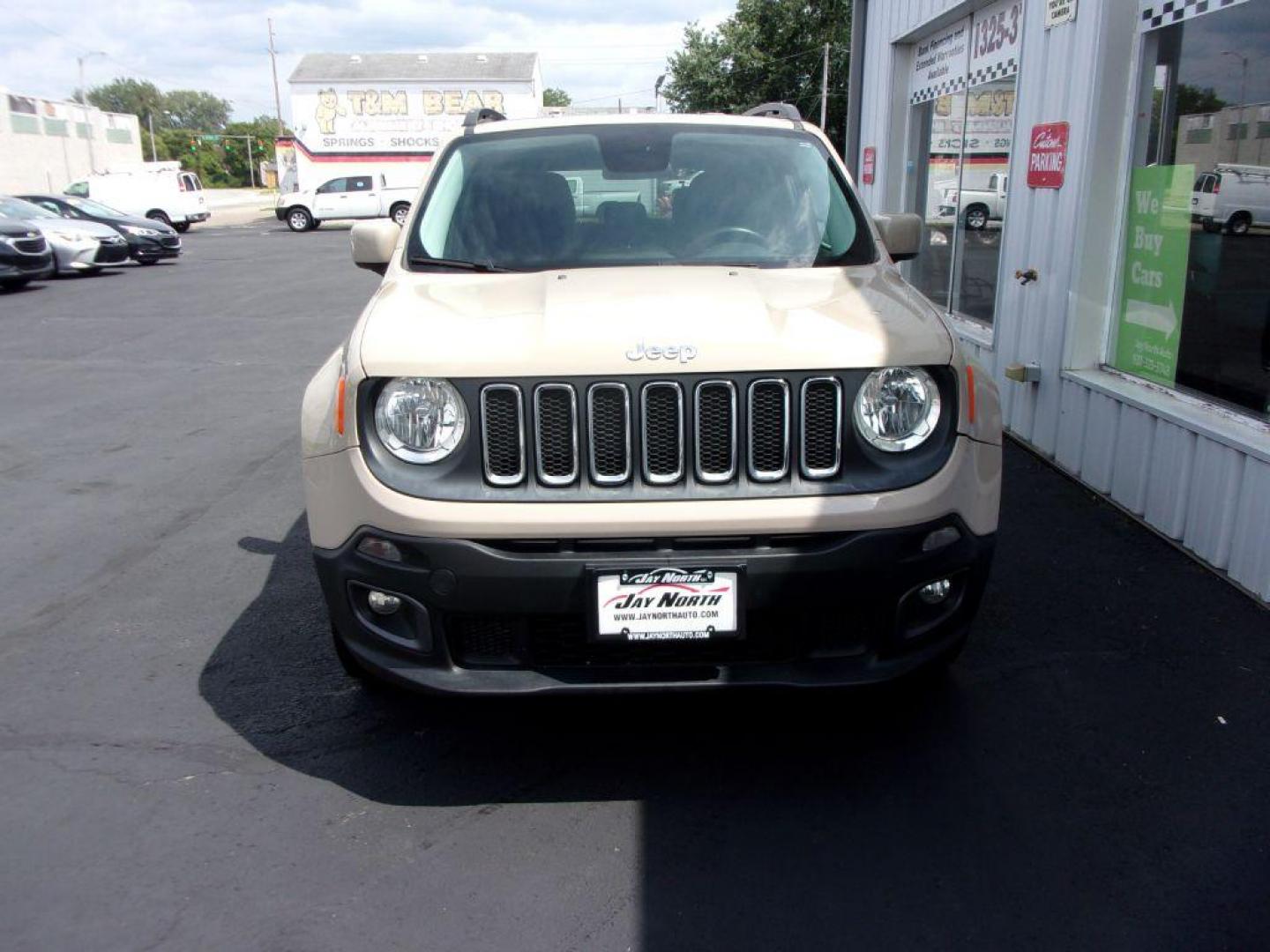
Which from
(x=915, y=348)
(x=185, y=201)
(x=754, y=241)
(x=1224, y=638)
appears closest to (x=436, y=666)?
(x=915, y=348)

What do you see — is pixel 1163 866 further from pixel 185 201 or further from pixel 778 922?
pixel 185 201

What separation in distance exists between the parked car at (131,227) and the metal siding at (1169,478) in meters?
22.0

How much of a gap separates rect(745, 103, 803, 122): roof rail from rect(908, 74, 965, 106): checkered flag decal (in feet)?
14.5

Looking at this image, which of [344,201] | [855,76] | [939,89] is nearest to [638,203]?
[939,89]

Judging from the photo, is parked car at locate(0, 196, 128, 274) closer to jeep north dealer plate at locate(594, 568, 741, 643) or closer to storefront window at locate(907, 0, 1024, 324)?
storefront window at locate(907, 0, 1024, 324)

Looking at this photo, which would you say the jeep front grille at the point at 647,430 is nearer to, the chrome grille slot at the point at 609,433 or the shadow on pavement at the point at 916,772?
the chrome grille slot at the point at 609,433

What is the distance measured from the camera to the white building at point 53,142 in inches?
1825

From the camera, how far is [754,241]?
4137 mm

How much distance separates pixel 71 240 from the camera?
20.5m

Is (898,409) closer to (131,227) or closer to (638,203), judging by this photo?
(638,203)

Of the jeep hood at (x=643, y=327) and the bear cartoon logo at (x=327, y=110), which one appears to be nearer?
the jeep hood at (x=643, y=327)

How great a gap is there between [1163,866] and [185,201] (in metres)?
39.6

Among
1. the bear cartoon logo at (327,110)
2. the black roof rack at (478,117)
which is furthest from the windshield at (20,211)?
the bear cartoon logo at (327,110)

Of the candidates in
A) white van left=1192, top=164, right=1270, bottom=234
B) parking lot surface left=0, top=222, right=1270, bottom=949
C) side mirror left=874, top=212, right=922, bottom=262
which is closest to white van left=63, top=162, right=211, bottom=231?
parking lot surface left=0, top=222, right=1270, bottom=949
